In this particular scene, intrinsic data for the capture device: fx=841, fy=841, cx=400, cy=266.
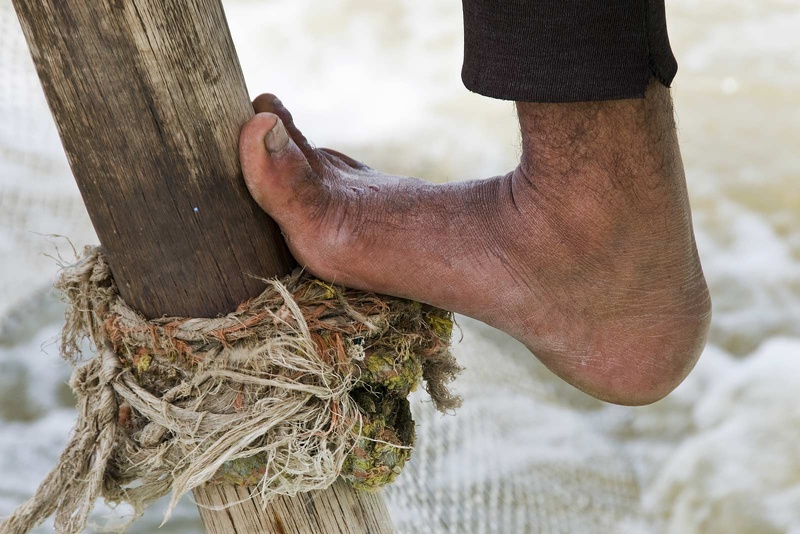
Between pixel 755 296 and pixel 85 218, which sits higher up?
pixel 85 218

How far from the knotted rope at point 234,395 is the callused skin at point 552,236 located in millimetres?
71

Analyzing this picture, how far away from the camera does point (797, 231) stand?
3.69 meters

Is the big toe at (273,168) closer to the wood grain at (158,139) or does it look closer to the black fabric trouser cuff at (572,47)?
the wood grain at (158,139)

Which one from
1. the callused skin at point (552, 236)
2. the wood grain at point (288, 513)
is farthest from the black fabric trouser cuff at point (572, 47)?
the wood grain at point (288, 513)

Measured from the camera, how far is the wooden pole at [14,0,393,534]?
2.78 ft

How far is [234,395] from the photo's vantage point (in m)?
0.96

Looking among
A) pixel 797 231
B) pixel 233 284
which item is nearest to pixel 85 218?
pixel 233 284

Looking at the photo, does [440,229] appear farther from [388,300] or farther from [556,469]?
[556,469]

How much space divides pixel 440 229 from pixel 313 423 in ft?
0.95

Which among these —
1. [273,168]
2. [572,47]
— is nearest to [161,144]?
[273,168]

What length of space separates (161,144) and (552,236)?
472 mm

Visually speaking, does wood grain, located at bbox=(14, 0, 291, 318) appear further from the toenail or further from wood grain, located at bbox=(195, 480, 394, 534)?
wood grain, located at bbox=(195, 480, 394, 534)

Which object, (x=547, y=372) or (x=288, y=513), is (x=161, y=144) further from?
(x=547, y=372)

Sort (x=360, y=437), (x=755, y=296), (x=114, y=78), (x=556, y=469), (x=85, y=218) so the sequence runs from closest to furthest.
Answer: (x=114, y=78) → (x=360, y=437) → (x=556, y=469) → (x=85, y=218) → (x=755, y=296)
